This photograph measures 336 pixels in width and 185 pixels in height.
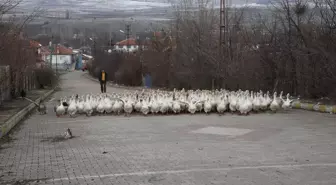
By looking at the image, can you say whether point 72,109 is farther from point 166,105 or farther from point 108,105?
point 166,105

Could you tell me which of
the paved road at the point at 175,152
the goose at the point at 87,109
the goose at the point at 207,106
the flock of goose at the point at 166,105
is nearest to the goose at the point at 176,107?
the flock of goose at the point at 166,105

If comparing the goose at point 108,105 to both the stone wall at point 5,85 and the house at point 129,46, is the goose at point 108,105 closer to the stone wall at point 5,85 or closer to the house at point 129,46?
the stone wall at point 5,85

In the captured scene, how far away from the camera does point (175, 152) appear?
9.48m

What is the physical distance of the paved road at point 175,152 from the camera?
24.1 ft

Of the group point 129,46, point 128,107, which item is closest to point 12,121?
point 128,107

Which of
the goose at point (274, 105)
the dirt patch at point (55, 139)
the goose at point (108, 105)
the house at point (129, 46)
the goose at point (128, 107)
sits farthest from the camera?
the house at point (129, 46)

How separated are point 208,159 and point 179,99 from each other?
29.8 feet

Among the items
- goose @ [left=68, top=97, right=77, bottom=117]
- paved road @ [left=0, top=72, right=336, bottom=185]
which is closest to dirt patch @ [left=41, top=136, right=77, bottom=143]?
paved road @ [left=0, top=72, right=336, bottom=185]

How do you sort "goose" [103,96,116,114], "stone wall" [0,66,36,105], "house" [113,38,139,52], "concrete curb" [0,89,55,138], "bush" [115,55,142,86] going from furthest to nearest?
"house" [113,38,139,52] → "bush" [115,55,142,86] → "stone wall" [0,66,36,105] → "goose" [103,96,116,114] → "concrete curb" [0,89,55,138]

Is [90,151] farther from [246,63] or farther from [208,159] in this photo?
[246,63]

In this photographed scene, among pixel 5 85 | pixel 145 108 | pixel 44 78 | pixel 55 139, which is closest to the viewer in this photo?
pixel 55 139

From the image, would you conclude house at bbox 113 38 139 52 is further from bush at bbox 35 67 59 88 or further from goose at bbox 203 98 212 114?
goose at bbox 203 98 212 114

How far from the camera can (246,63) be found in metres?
25.7

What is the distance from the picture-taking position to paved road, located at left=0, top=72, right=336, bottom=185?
7340 millimetres
